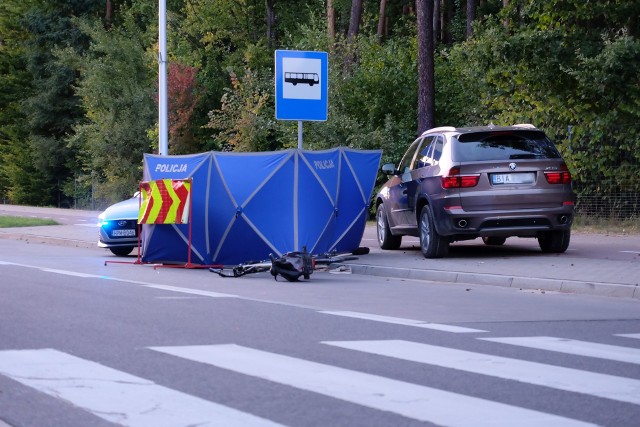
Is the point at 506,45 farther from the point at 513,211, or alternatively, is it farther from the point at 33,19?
the point at 33,19

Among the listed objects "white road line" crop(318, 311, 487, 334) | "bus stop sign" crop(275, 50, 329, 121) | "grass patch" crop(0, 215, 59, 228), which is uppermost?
"bus stop sign" crop(275, 50, 329, 121)

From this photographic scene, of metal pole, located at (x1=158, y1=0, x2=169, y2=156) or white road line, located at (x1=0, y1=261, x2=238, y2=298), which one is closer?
white road line, located at (x1=0, y1=261, x2=238, y2=298)

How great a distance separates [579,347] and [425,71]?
81.5 feet

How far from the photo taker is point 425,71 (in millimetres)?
33312

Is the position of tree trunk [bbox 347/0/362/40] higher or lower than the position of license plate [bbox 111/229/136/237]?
higher

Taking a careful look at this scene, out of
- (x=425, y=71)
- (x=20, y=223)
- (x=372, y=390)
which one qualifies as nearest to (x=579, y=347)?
(x=372, y=390)

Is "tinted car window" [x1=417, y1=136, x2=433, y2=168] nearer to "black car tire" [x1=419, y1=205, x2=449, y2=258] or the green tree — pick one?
"black car tire" [x1=419, y1=205, x2=449, y2=258]

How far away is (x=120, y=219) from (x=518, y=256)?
7.40 metres

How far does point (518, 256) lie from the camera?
58.6 ft

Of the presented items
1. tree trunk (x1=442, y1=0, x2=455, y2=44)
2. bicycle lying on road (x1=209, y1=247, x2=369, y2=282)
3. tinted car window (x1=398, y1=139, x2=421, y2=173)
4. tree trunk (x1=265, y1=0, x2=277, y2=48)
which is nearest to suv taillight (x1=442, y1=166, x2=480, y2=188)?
bicycle lying on road (x1=209, y1=247, x2=369, y2=282)

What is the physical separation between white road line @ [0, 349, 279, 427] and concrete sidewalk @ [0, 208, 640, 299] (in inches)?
284

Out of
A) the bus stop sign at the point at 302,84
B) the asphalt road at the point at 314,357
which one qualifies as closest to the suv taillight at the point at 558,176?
the asphalt road at the point at 314,357

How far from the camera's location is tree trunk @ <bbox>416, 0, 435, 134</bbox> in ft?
107

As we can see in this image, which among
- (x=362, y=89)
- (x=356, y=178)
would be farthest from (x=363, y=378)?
(x=362, y=89)
